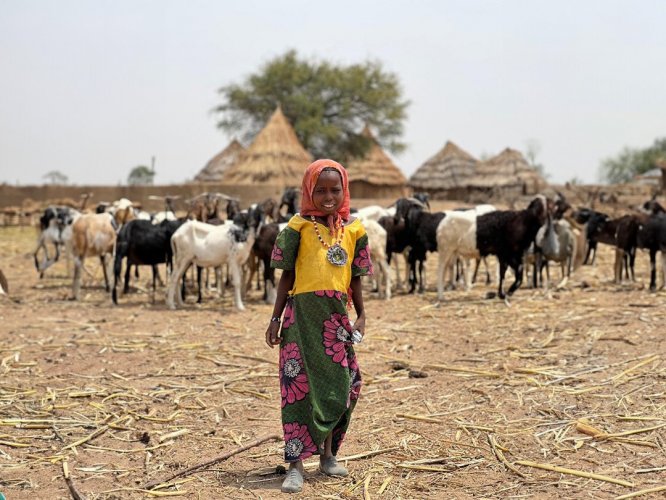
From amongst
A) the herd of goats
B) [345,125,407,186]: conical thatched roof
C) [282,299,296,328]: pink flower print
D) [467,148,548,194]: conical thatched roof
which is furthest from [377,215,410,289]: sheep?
[345,125,407,186]: conical thatched roof

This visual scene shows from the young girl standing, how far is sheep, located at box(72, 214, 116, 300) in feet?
32.6

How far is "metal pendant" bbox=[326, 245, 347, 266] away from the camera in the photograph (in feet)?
15.9

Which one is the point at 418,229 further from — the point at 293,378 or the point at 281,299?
the point at 293,378

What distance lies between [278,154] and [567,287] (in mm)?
22017

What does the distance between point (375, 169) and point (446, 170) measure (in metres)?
4.41

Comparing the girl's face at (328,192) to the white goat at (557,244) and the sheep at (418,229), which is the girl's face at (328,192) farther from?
the sheep at (418,229)

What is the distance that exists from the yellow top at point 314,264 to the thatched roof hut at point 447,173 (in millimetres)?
41272

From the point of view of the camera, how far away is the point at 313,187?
479 cm

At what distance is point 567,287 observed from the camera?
14.6 metres

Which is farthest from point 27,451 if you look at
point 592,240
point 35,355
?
point 592,240

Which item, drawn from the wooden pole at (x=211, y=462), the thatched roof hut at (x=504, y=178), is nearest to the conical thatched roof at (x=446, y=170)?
the thatched roof hut at (x=504, y=178)

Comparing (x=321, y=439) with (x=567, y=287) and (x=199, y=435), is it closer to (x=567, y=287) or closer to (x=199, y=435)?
(x=199, y=435)

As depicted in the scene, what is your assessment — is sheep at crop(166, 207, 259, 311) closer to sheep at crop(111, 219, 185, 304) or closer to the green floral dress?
sheep at crop(111, 219, 185, 304)

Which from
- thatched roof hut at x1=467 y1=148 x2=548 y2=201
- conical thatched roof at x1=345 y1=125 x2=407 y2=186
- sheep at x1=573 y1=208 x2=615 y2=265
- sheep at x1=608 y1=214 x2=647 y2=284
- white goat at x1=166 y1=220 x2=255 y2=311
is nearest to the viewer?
white goat at x1=166 y1=220 x2=255 y2=311
